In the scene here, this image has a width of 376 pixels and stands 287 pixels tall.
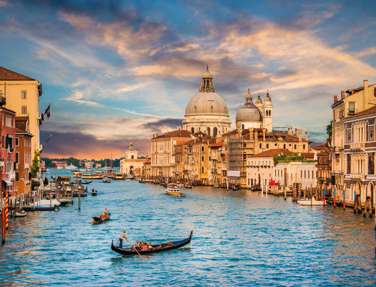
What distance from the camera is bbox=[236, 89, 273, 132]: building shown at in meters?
128

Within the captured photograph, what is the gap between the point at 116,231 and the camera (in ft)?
118

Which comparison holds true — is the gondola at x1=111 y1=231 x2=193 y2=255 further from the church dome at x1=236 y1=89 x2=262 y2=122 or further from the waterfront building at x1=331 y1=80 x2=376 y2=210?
the church dome at x1=236 y1=89 x2=262 y2=122

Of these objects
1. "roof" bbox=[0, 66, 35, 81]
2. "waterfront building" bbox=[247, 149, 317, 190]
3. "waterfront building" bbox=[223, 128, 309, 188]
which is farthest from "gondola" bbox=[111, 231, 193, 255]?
"waterfront building" bbox=[223, 128, 309, 188]

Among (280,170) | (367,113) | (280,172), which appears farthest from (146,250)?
(280,172)

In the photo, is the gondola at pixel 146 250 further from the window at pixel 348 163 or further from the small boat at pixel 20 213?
the window at pixel 348 163

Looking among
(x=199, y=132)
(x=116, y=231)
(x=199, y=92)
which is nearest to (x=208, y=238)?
(x=116, y=231)

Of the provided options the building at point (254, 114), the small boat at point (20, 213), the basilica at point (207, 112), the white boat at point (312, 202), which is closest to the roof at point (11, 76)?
the small boat at point (20, 213)

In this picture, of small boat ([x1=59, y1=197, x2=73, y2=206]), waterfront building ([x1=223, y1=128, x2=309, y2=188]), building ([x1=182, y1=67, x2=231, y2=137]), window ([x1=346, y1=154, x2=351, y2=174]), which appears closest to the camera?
window ([x1=346, y1=154, x2=351, y2=174])

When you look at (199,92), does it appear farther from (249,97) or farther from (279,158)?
(279,158)

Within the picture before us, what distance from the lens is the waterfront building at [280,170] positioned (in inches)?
2778

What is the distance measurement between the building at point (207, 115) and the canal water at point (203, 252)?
Result: 340ft

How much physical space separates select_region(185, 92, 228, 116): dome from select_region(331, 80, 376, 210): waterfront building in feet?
316

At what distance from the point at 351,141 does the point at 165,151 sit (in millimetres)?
98253

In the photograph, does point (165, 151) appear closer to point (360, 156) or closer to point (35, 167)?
point (35, 167)
